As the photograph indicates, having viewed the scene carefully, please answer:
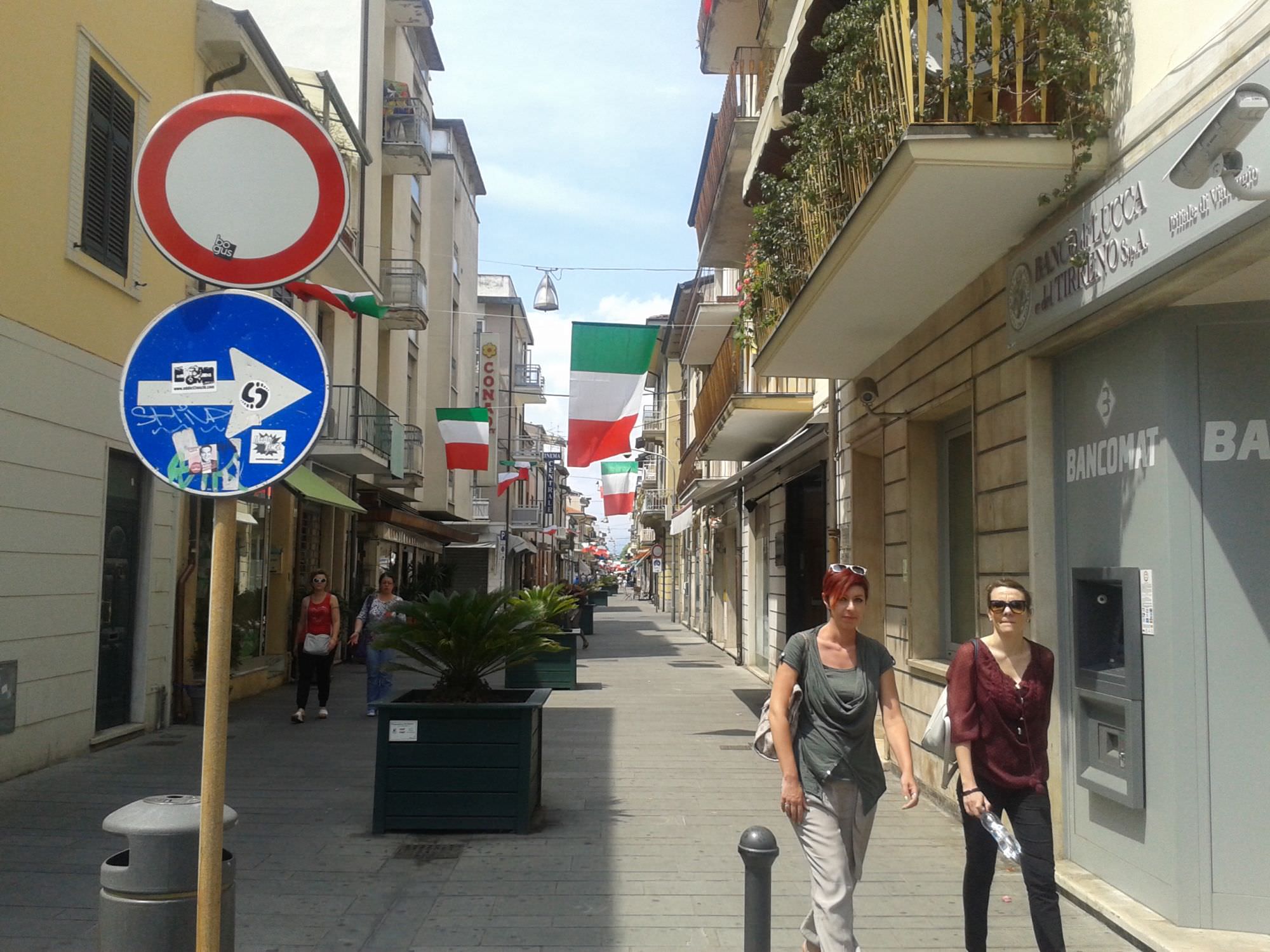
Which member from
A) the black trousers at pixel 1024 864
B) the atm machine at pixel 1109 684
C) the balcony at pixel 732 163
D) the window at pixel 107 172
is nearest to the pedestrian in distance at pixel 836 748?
the black trousers at pixel 1024 864

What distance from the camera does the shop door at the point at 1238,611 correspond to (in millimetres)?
5195

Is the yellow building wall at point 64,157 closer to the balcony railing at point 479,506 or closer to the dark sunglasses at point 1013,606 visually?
the dark sunglasses at point 1013,606

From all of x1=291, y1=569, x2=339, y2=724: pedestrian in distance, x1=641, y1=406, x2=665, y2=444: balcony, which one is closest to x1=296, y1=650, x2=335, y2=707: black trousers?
x1=291, y1=569, x2=339, y2=724: pedestrian in distance

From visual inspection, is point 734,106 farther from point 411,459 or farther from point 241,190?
point 411,459

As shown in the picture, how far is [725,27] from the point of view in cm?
1708

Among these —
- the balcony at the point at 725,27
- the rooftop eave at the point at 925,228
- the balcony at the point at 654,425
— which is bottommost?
the rooftop eave at the point at 925,228

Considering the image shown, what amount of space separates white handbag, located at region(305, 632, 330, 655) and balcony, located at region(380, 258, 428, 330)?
13189 mm

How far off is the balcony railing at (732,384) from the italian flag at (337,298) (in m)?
5.36

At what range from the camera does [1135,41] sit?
243 inches

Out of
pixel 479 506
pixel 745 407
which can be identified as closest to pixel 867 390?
pixel 745 407

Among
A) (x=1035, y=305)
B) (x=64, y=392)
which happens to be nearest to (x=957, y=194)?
(x=1035, y=305)

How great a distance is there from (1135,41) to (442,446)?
89.9ft

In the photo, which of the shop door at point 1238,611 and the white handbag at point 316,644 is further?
the white handbag at point 316,644

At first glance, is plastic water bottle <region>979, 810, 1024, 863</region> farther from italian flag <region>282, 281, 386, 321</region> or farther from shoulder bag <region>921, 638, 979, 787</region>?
italian flag <region>282, 281, 386, 321</region>
